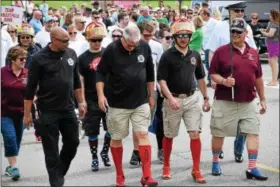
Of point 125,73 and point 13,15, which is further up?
point 13,15

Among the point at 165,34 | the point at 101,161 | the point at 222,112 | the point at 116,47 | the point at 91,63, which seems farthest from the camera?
the point at 165,34

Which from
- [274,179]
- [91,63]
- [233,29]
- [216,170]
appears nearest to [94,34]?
[91,63]

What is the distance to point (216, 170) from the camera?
7.60m

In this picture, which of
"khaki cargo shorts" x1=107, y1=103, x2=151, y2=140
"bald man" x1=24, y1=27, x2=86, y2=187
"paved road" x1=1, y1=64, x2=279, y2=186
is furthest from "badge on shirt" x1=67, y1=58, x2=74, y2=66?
"paved road" x1=1, y1=64, x2=279, y2=186

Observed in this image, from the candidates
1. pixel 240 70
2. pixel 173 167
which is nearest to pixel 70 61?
pixel 240 70

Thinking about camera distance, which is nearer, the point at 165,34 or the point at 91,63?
the point at 91,63

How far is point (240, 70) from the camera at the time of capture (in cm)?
715

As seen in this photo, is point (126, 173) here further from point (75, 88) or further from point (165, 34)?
point (165, 34)

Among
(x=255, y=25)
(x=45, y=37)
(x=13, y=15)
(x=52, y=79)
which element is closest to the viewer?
(x=52, y=79)

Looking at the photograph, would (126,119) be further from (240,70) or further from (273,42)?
(273,42)

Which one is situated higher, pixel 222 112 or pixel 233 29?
pixel 233 29

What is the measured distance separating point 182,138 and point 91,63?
8.50ft

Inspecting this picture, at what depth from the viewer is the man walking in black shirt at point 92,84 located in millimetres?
7863

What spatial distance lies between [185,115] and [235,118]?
578 mm
